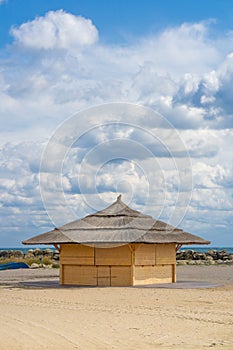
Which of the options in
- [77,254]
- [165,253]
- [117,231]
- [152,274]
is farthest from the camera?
[165,253]

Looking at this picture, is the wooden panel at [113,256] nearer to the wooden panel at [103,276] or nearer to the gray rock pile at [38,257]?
the wooden panel at [103,276]

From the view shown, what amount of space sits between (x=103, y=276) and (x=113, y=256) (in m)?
0.86

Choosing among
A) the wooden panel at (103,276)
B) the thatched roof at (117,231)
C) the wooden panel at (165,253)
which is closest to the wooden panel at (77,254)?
the wooden panel at (103,276)

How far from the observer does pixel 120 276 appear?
71.9 feet

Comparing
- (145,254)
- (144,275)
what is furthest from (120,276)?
(145,254)

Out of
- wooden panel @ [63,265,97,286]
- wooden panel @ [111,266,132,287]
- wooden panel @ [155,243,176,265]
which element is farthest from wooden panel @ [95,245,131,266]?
wooden panel @ [155,243,176,265]

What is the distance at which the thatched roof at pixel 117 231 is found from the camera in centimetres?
2134

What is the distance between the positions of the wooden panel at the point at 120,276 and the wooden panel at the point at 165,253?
1.62m

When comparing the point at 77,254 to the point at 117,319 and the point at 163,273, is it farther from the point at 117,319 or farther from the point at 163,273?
the point at 117,319

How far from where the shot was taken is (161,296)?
58.8ft

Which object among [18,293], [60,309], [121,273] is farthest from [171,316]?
[121,273]

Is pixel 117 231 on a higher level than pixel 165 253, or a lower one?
higher

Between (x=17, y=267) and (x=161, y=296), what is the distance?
20480 mm

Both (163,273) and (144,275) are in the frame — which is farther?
(163,273)
